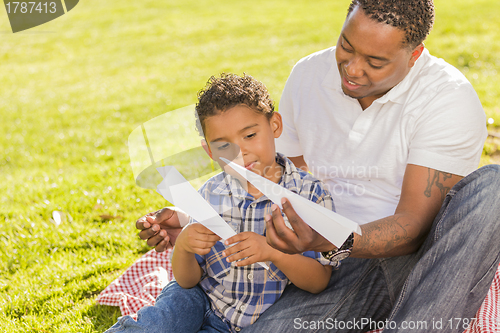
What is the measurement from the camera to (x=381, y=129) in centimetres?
242

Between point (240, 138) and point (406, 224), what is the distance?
2.82ft

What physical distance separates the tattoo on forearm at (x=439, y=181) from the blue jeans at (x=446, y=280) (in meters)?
0.14

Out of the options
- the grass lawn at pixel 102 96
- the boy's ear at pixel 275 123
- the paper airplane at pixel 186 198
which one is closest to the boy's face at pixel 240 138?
the boy's ear at pixel 275 123

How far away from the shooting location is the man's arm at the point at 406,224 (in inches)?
72.4

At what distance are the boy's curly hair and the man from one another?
48 centimetres

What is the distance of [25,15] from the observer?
3.90 m

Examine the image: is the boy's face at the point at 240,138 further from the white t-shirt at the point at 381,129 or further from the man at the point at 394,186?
the white t-shirt at the point at 381,129

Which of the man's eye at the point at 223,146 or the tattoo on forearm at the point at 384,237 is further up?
the man's eye at the point at 223,146

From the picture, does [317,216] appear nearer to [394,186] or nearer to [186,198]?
[186,198]

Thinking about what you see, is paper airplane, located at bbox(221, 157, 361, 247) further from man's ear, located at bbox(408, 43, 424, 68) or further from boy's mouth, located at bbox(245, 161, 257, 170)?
man's ear, located at bbox(408, 43, 424, 68)

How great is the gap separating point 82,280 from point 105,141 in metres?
3.30

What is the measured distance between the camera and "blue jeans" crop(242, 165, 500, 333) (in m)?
1.81

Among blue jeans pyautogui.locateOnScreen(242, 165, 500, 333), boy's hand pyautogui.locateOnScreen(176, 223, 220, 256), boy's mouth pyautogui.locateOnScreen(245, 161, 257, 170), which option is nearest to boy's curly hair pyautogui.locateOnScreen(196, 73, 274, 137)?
boy's mouth pyautogui.locateOnScreen(245, 161, 257, 170)

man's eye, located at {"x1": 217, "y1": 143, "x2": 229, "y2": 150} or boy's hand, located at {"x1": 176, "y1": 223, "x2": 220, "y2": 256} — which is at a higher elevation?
man's eye, located at {"x1": 217, "y1": 143, "x2": 229, "y2": 150}
